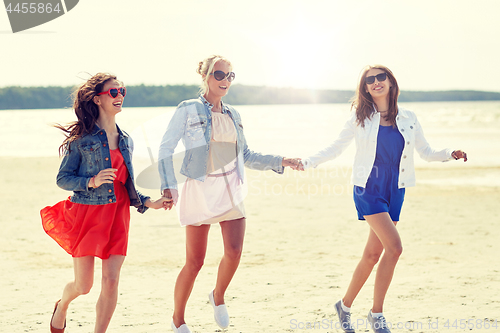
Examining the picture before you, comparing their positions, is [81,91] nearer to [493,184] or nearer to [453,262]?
[453,262]

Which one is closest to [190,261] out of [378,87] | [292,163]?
[292,163]

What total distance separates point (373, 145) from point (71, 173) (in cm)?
246

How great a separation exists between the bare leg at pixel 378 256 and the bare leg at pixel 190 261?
1348mm

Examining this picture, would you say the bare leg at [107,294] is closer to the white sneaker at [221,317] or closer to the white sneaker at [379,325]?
the white sneaker at [221,317]

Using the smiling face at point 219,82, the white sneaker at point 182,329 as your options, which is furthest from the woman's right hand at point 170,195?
the white sneaker at point 182,329

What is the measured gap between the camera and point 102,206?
4.22m

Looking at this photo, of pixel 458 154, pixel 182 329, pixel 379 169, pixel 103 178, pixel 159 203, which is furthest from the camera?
pixel 458 154

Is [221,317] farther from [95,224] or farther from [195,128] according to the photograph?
[195,128]

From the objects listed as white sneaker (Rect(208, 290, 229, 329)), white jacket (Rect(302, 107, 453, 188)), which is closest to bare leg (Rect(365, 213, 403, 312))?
white jacket (Rect(302, 107, 453, 188))

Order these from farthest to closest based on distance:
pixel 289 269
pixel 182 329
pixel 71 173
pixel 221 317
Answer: pixel 289 269, pixel 221 317, pixel 182 329, pixel 71 173

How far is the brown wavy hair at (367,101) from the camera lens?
489 cm

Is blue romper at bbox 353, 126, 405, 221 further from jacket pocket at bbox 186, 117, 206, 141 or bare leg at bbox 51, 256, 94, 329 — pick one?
bare leg at bbox 51, 256, 94, 329

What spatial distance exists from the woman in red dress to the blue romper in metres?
1.64

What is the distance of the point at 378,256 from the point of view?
15.6ft
